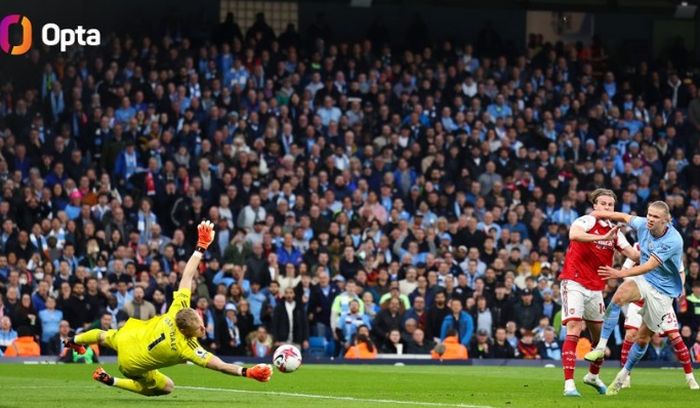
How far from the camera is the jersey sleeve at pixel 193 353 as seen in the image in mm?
15492

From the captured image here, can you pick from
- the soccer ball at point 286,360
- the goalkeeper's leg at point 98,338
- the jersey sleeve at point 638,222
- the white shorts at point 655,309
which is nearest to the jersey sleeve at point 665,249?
the jersey sleeve at point 638,222

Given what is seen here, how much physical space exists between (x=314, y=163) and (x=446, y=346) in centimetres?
656

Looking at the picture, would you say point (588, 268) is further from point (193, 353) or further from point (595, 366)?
point (193, 353)

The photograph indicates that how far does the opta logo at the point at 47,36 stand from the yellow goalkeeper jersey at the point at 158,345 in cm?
2072

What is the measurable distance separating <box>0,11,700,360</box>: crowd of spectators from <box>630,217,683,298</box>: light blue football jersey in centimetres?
1087

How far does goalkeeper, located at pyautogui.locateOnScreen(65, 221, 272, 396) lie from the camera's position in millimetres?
15445

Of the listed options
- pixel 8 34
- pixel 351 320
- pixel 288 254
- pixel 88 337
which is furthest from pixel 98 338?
pixel 8 34

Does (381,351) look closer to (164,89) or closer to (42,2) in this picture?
(164,89)

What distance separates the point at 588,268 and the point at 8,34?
21.8m

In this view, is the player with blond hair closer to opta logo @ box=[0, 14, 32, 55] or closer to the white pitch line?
the white pitch line

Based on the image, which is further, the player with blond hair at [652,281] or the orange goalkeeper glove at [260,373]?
the player with blond hair at [652,281]

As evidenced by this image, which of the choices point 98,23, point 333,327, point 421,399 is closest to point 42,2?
point 98,23

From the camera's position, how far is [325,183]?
33625mm

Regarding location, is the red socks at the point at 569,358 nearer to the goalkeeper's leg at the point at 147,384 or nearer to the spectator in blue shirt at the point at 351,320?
the goalkeeper's leg at the point at 147,384
